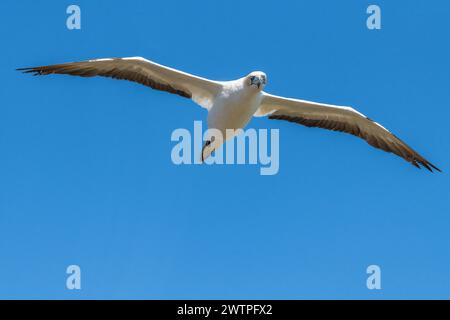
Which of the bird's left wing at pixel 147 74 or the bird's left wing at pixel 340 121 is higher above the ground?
the bird's left wing at pixel 147 74

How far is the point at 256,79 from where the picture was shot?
2275 cm

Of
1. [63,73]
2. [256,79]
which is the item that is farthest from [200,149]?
[63,73]

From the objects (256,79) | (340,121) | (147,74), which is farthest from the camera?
(340,121)

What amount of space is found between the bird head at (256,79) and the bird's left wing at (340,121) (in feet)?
4.98

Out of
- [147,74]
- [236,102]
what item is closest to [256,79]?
[236,102]

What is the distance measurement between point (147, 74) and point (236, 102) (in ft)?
9.11

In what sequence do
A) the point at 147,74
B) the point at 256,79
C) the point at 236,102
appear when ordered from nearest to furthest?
1. the point at 256,79
2. the point at 236,102
3. the point at 147,74

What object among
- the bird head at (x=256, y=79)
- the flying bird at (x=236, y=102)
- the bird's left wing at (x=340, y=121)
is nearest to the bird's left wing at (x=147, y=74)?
the flying bird at (x=236, y=102)

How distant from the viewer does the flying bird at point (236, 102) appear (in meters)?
23.1

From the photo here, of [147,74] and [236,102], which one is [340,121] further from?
[147,74]

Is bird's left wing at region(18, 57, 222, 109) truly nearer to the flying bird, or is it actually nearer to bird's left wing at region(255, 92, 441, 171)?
the flying bird

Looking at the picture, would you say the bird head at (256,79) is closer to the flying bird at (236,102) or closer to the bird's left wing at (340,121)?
the flying bird at (236,102)

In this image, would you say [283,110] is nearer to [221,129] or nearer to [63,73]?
[221,129]

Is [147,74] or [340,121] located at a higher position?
[147,74]
